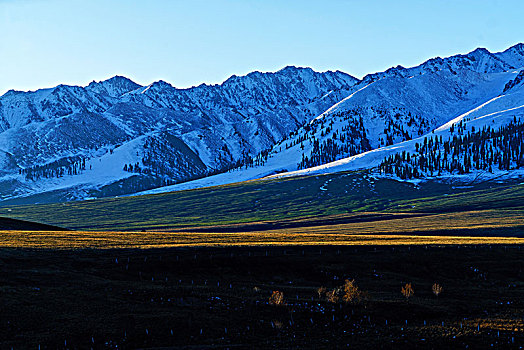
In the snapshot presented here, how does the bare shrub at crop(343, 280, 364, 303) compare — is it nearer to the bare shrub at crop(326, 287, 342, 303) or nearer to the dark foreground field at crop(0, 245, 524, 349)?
the bare shrub at crop(326, 287, 342, 303)

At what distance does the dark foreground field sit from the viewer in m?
38.3

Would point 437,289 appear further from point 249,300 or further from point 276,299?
point 249,300

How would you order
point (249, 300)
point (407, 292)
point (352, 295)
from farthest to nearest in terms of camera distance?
1. point (407, 292)
2. point (352, 295)
3. point (249, 300)

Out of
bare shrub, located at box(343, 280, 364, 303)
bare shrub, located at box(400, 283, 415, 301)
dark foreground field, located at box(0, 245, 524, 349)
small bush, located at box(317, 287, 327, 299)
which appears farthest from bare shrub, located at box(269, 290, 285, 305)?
bare shrub, located at box(400, 283, 415, 301)

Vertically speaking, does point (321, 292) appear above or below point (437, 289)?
above

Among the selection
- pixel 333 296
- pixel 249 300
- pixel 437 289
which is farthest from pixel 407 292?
pixel 249 300

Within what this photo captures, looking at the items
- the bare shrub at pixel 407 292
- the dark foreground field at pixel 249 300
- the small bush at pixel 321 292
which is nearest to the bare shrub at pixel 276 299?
the dark foreground field at pixel 249 300

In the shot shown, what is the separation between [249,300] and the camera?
155 ft

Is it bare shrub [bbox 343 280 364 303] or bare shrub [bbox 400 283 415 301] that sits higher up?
bare shrub [bbox 343 280 364 303]

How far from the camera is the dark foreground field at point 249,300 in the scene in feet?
126

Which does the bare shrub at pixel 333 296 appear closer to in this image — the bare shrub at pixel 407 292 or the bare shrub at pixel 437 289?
the bare shrub at pixel 407 292

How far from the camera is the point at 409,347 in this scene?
3709 centimetres

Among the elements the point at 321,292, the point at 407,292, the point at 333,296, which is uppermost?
the point at 321,292

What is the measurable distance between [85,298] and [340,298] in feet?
75.1
